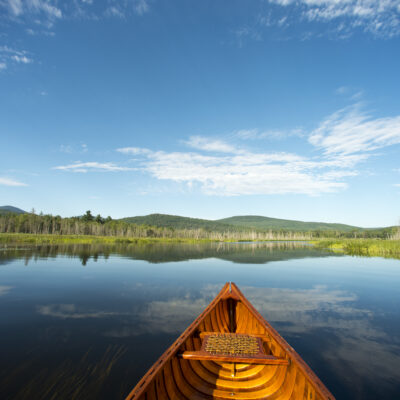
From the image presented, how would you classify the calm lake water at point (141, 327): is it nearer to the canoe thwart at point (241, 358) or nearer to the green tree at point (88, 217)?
the canoe thwart at point (241, 358)

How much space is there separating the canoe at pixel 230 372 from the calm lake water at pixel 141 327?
1.67m

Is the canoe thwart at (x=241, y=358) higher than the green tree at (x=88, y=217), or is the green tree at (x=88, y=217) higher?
the green tree at (x=88, y=217)

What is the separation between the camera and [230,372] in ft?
18.0

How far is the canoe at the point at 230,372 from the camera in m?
4.02

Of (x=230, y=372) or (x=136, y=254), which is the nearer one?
(x=230, y=372)

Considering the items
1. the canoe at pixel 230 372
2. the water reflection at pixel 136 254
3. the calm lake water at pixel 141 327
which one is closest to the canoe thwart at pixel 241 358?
the canoe at pixel 230 372

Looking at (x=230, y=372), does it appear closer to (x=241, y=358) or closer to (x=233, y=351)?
(x=233, y=351)

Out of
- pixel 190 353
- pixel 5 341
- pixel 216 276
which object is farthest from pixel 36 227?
pixel 190 353

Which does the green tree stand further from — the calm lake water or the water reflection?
the calm lake water

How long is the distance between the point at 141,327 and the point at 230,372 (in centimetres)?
514

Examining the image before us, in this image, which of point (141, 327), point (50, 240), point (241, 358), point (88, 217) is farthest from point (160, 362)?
point (88, 217)

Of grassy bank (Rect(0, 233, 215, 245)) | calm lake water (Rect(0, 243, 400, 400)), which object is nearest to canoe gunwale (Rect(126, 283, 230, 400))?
calm lake water (Rect(0, 243, 400, 400))

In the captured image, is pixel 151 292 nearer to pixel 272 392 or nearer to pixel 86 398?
pixel 86 398

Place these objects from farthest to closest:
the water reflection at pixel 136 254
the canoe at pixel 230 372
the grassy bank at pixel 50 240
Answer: the grassy bank at pixel 50 240 → the water reflection at pixel 136 254 → the canoe at pixel 230 372
